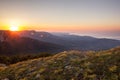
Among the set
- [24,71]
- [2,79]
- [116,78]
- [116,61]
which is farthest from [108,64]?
[2,79]

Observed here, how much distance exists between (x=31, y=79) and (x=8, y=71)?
129 inches

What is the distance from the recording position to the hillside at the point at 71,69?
1365 cm

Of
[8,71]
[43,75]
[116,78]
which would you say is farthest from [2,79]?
[116,78]

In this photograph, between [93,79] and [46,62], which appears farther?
[46,62]

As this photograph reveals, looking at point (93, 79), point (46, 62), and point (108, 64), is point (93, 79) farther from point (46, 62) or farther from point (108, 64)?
point (46, 62)

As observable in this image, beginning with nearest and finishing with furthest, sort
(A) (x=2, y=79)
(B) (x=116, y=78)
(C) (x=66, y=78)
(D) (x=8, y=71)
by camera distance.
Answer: (B) (x=116, y=78) < (C) (x=66, y=78) < (A) (x=2, y=79) < (D) (x=8, y=71)

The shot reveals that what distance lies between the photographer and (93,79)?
13.1 meters

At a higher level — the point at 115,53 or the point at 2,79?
the point at 115,53

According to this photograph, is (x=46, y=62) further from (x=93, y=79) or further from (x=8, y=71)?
(x=93, y=79)

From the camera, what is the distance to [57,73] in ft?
48.5

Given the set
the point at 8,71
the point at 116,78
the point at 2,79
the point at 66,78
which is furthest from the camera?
the point at 8,71

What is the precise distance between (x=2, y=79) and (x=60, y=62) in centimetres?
440

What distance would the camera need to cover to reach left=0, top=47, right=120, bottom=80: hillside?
1365 centimetres

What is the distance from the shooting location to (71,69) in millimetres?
15000
